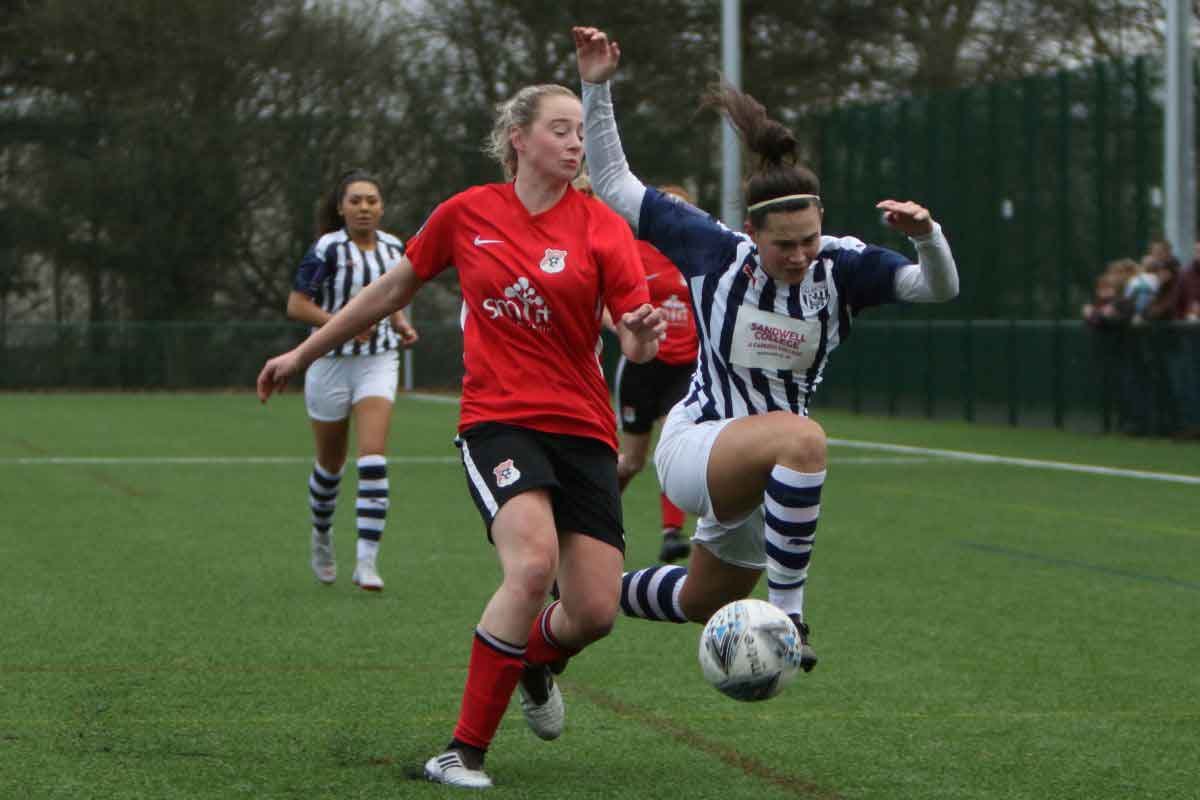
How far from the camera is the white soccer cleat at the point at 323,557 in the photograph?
9.34m

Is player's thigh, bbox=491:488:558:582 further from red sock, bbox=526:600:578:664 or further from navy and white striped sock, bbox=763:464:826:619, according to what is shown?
navy and white striped sock, bbox=763:464:826:619

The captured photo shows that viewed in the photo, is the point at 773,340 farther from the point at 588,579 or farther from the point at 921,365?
the point at 921,365

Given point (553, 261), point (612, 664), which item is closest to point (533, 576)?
point (553, 261)

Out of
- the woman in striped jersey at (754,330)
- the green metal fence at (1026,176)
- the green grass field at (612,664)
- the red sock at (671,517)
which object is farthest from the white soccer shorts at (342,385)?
the green metal fence at (1026,176)

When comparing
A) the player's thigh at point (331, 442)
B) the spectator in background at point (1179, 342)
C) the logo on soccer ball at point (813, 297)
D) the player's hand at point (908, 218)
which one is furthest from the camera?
the spectator in background at point (1179, 342)

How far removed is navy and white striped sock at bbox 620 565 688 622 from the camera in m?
6.18

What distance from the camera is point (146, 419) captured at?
1016 inches

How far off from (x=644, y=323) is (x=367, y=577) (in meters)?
4.08

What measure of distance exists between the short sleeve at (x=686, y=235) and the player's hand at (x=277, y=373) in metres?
1.20

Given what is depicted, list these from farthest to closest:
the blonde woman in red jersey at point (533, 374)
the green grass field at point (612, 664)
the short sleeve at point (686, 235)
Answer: the short sleeve at point (686, 235), the green grass field at point (612, 664), the blonde woman in red jersey at point (533, 374)

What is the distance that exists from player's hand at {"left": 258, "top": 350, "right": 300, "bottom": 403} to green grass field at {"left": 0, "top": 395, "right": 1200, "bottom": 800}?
0.98 m

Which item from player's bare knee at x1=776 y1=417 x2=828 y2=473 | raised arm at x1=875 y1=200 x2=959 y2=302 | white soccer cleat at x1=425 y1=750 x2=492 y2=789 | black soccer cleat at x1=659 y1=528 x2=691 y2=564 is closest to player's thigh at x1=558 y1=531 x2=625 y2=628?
white soccer cleat at x1=425 y1=750 x2=492 y2=789

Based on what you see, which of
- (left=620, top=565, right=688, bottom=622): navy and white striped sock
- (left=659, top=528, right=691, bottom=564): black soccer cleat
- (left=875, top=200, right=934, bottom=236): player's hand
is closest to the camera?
(left=875, top=200, right=934, bottom=236): player's hand

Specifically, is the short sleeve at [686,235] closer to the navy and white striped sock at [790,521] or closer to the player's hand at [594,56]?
the player's hand at [594,56]
